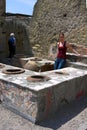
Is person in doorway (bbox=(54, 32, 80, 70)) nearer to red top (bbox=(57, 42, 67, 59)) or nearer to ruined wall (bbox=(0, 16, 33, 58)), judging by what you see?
red top (bbox=(57, 42, 67, 59))

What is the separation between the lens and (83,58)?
705 cm

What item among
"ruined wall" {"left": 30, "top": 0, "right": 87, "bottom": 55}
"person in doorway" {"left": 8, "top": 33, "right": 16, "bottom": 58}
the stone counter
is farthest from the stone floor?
"ruined wall" {"left": 30, "top": 0, "right": 87, "bottom": 55}

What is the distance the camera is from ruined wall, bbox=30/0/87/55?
1773cm

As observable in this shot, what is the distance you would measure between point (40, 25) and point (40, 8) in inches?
64.5

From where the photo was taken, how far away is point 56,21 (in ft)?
64.3

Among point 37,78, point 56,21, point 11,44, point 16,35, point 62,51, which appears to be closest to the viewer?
point 37,78

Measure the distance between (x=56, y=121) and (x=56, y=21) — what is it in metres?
15.9

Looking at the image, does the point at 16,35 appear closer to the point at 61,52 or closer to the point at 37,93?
the point at 61,52

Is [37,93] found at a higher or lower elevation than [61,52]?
lower

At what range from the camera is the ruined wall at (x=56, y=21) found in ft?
58.2

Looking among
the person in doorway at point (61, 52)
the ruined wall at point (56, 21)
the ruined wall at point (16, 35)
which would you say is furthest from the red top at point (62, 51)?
the ruined wall at point (56, 21)

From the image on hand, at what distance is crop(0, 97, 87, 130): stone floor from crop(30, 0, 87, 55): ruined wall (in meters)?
12.5

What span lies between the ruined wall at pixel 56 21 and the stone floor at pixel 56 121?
41.0 feet

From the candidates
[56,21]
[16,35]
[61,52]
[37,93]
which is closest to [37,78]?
[37,93]
